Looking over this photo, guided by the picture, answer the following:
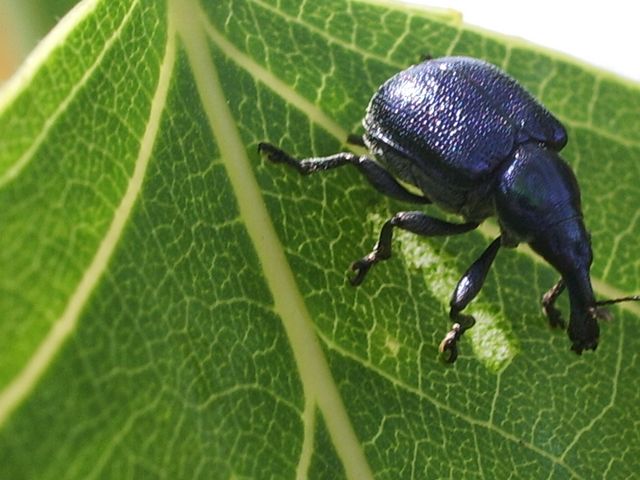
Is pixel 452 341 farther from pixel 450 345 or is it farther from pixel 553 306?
pixel 553 306

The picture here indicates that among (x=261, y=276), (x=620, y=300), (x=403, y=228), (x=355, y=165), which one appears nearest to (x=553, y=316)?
(x=620, y=300)

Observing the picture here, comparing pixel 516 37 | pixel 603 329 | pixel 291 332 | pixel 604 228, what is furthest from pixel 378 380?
pixel 516 37

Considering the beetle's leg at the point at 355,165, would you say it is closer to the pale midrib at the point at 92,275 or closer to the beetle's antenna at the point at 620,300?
the pale midrib at the point at 92,275

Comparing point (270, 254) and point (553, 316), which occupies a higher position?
point (270, 254)

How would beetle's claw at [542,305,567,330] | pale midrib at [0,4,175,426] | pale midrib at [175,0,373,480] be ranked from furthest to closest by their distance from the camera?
beetle's claw at [542,305,567,330] → pale midrib at [175,0,373,480] → pale midrib at [0,4,175,426]

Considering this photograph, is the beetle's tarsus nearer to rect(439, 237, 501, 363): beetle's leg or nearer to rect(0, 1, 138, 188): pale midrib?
rect(439, 237, 501, 363): beetle's leg

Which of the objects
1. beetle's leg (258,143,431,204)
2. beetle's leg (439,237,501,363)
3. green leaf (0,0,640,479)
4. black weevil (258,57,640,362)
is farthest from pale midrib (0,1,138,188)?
beetle's leg (439,237,501,363)
